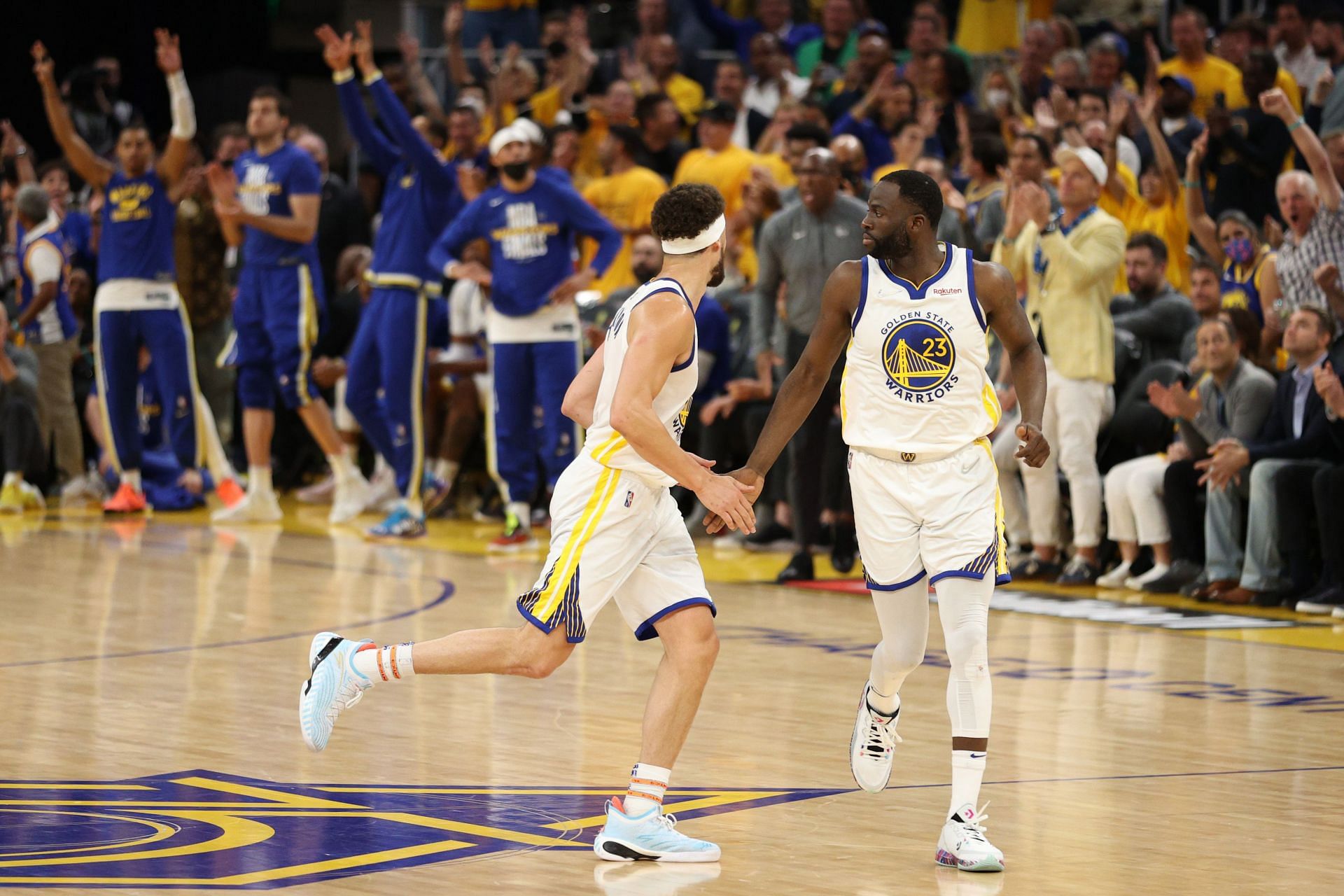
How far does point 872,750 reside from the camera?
5578 millimetres

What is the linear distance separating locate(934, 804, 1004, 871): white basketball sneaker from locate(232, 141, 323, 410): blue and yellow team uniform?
8749mm

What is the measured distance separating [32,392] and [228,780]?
9.86m

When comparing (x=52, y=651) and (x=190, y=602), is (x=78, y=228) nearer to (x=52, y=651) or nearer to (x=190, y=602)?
(x=190, y=602)

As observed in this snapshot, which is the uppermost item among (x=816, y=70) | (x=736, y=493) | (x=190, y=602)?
(x=816, y=70)

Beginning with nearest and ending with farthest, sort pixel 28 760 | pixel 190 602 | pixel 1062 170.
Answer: pixel 28 760 < pixel 190 602 < pixel 1062 170

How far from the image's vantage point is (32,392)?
14.8 meters

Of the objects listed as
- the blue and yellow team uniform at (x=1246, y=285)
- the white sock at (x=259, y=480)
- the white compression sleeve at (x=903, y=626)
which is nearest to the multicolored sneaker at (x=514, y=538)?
the white sock at (x=259, y=480)

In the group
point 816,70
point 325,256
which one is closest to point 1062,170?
point 816,70

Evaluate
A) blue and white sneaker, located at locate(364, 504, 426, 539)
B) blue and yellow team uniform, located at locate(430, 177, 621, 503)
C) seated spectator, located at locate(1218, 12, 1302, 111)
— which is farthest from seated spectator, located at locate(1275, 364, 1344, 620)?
blue and white sneaker, located at locate(364, 504, 426, 539)

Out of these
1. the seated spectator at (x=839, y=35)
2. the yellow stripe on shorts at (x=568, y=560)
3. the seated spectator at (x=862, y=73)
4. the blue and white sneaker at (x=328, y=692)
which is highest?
the seated spectator at (x=839, y=35)

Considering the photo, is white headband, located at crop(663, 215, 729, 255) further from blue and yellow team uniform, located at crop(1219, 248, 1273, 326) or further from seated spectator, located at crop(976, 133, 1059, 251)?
blue and yellow team uniform, located at crop(1219, 248, 1273, 326)

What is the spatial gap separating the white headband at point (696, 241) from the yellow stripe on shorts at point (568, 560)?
0.69 m

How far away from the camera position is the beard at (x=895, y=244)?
543 cm

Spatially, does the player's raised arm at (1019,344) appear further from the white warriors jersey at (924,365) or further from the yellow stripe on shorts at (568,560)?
the yellow stripe on shorts at (568,560)
